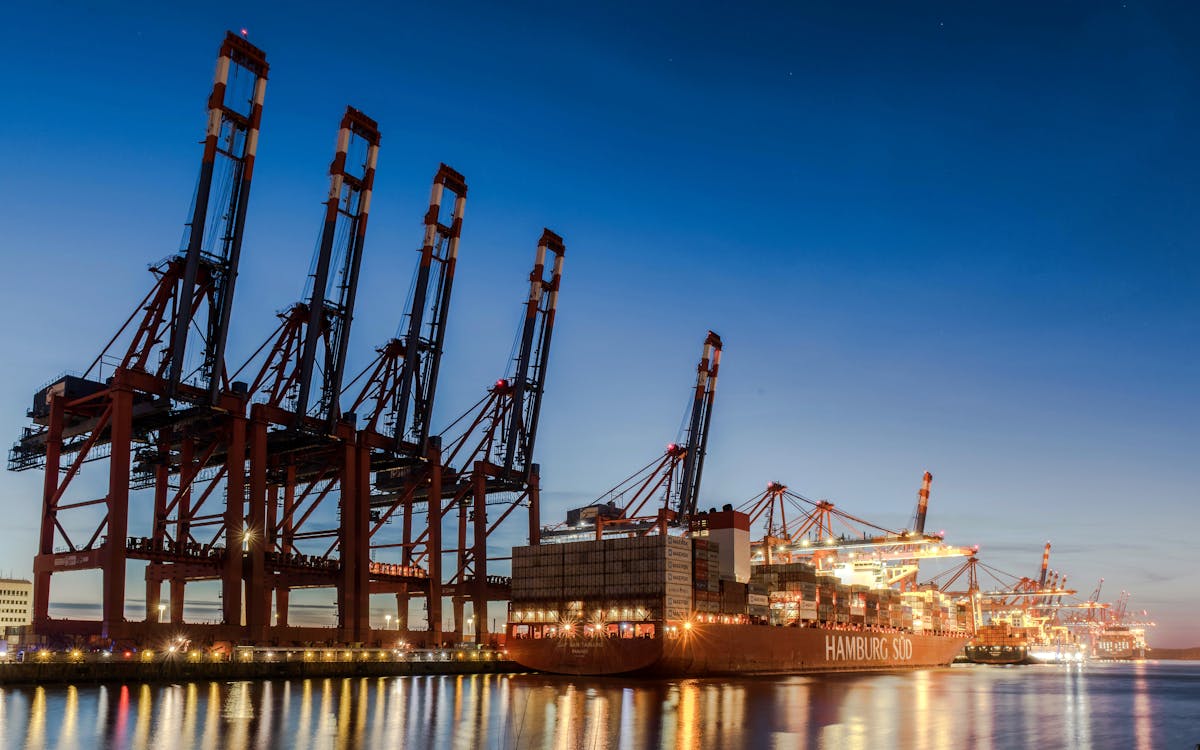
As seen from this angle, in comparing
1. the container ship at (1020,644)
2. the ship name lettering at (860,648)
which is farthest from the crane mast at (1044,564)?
the ship name lettering at (860,648)

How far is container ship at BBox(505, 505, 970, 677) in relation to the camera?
197 feet

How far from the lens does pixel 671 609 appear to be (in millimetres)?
59812

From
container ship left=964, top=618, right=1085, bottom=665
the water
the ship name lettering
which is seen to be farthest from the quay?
container ship left=964, top=618, right=1085, bottom=665

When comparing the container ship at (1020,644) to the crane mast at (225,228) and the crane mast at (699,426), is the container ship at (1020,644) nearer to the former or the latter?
the crane mast at (699,426)

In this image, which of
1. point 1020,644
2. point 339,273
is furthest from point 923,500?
point 339,273

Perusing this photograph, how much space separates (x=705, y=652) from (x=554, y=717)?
28.9 metres

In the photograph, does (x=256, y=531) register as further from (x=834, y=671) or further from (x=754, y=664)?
(x=834, y=671)

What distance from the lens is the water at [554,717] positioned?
28828mm

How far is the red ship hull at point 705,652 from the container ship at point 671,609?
0.07 metres

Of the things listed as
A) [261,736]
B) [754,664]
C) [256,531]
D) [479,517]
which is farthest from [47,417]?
[754,664]

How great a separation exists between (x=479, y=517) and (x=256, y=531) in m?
20.7

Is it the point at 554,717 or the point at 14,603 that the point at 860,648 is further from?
the point at 14,603

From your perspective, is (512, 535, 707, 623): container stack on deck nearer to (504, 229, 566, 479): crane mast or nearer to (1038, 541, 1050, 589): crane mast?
(504, 229, 566, 479): crane mast

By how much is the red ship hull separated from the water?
4.15m
